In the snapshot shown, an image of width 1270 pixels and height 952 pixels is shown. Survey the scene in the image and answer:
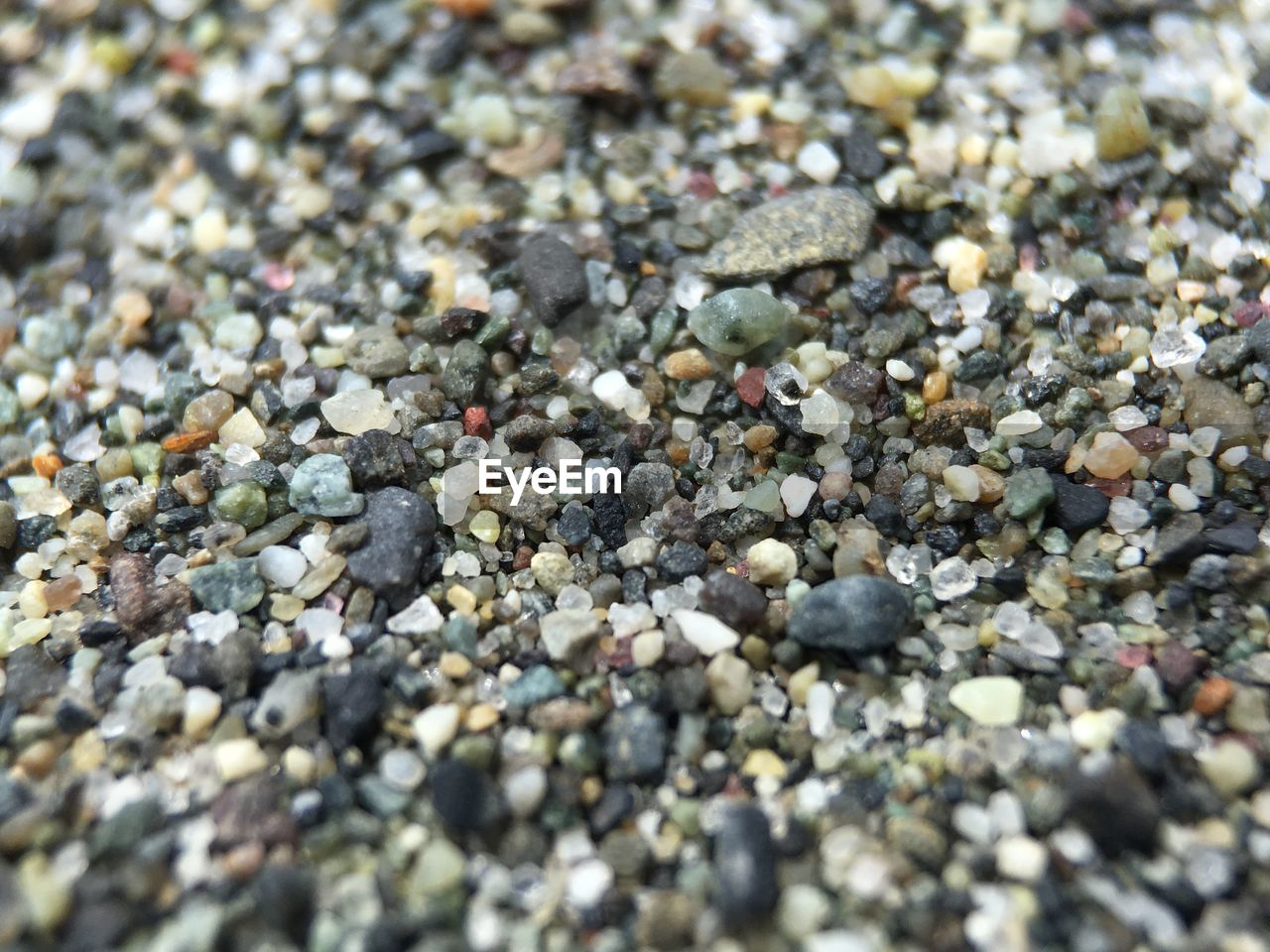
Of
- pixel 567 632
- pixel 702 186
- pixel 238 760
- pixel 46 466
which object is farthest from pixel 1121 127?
pixel 46 466

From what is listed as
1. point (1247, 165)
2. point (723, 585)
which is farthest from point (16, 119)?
point (1247, 165)

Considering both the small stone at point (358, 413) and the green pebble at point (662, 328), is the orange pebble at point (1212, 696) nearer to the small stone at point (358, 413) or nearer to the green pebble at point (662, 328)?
the green pebble at point (662, 328)

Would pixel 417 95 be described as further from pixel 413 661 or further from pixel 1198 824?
pixel 1198 824

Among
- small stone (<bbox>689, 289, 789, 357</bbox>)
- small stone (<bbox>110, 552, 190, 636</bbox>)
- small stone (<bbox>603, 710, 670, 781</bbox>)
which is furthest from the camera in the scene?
small stone (<bbox>689, 289, 789, 357</bbox>)

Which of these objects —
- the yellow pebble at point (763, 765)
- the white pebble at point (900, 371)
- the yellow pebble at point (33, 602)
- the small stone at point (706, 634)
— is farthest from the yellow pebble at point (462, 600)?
the white pebble at point (900, 371)

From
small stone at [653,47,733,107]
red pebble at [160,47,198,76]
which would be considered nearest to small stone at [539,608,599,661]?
small stone at [653,47,733,107]

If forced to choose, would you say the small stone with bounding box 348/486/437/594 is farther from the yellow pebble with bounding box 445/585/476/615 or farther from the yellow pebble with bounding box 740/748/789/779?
the yellow pebble with bounding box 740/748/789/779
